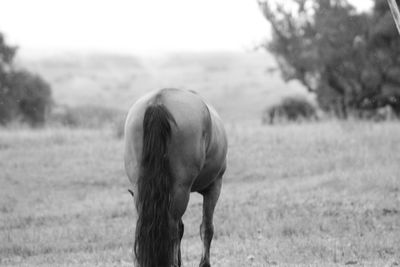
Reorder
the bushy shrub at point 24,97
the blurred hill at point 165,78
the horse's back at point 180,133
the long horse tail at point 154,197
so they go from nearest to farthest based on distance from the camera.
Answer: the long horse tail at point 154,197, the horse's back at point 180,133, the bushy shrub at point 24,97, the blurred hill at point 165,78

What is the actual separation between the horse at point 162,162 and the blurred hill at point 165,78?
82.7ft

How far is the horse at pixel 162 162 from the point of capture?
5.70m

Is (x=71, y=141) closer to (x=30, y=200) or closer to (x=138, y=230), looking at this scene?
(x=30, y=200)

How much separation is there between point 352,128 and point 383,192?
6948 millimetres

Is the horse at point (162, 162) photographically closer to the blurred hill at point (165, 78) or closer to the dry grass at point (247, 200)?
the dry grass at point (247, 200)

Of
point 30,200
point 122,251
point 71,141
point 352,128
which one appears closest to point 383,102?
point 352,128

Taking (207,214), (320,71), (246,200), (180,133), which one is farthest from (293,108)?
(180,133)

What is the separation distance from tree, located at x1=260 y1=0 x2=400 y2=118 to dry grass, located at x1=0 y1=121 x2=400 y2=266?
8.94 meters

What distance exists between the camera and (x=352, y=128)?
18.4 meters

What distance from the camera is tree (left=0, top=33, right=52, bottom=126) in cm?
3198

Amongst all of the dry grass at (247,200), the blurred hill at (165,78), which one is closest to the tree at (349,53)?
the blurred hill at (165,78)

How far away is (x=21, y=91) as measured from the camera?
107 ft

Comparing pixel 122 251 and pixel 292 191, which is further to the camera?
pixel 292 191

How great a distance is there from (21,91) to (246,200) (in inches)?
909
